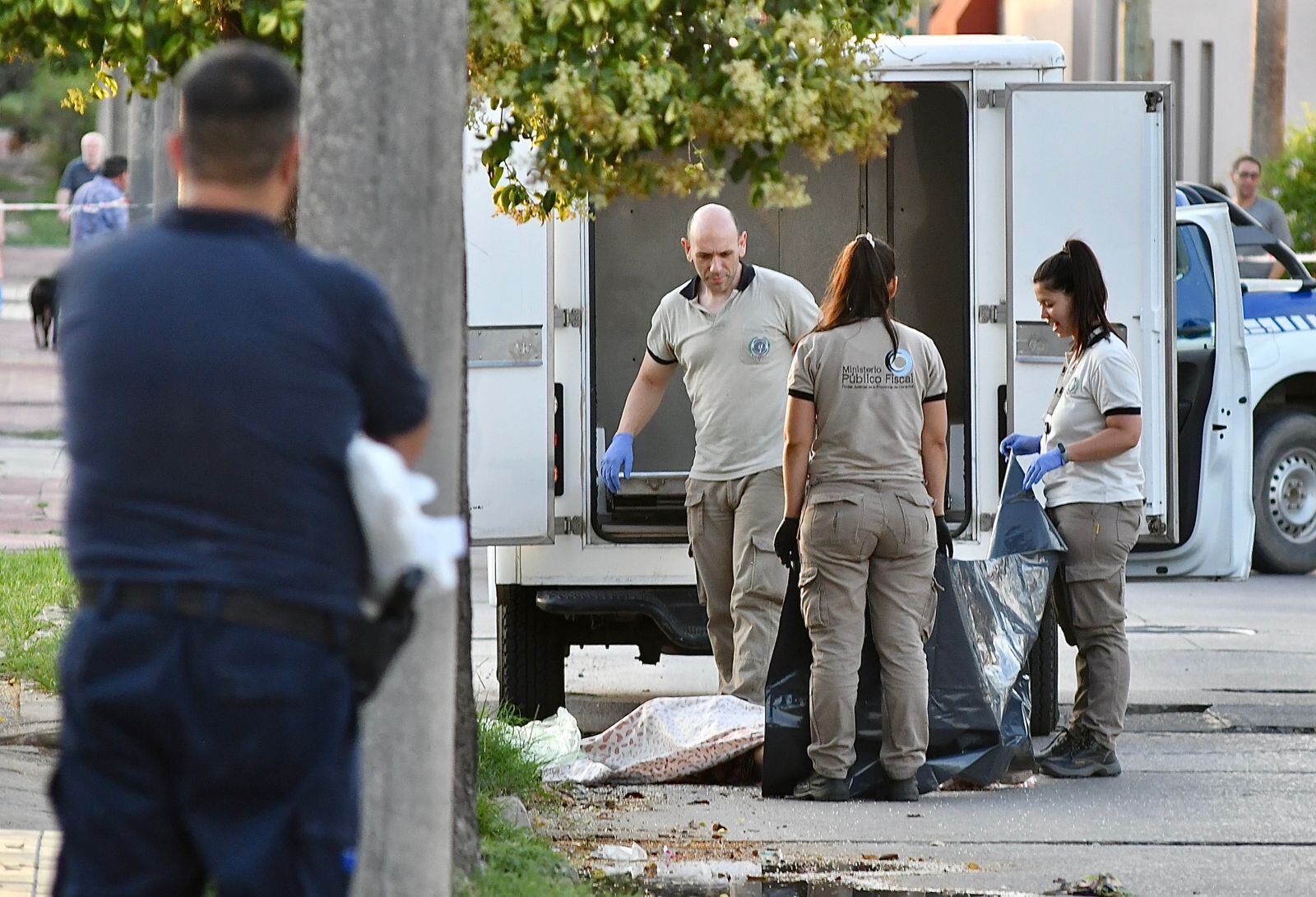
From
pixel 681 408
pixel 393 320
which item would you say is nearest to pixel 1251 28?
pixel 681 408

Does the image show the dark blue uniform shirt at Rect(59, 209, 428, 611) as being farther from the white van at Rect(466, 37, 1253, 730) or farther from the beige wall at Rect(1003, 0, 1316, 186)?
the beige wall at Rect(1003, 0, 1316, 186)

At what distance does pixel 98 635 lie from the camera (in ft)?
8.34

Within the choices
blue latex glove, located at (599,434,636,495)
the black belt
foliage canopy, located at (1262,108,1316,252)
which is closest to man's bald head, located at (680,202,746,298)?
blue latex glove, located at (599,434,636,495)

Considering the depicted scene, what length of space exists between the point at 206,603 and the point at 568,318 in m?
4.84

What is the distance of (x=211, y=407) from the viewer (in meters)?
2.54

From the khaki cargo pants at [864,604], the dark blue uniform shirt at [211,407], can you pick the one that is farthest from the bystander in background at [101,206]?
the dark blue uniform shirt at [211,407]

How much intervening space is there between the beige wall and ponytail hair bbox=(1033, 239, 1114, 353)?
65.2ft

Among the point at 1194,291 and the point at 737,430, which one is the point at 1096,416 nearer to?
the point at 737,430

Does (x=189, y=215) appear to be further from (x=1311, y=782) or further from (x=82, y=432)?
(x=1311, y=782)

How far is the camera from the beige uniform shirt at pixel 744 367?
704 cm

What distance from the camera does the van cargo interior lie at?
9242mm

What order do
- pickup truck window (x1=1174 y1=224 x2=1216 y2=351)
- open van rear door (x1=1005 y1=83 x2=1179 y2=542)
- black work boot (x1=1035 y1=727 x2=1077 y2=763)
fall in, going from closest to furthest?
1. black work boot (x1=1035 y1=727 x2=1077 y2=763)
2. open van rear door (x1=1005 y1=83 x2=1179 y2=542)
3. pickup truck window (x1=1174 y1=224 x2=1216 y2=351)

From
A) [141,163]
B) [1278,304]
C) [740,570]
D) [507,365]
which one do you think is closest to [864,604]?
[740,570]

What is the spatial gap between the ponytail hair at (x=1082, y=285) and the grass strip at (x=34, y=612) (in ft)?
12.3
